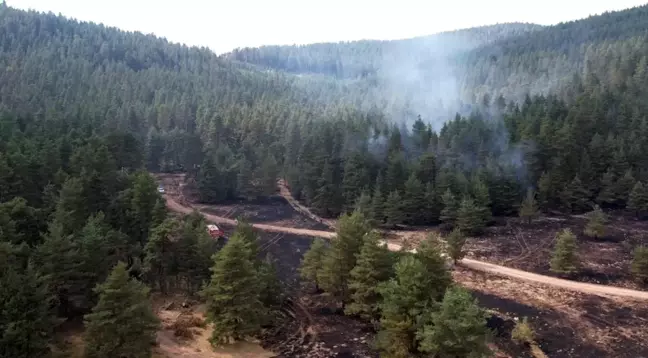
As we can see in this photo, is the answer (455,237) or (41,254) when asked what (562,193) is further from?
(41,254)

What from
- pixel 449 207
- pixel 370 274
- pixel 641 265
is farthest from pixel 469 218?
pixel 370 274

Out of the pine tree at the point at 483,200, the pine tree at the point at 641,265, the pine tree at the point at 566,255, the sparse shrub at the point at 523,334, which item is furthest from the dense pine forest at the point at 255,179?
the pine tree at the point at 641,265

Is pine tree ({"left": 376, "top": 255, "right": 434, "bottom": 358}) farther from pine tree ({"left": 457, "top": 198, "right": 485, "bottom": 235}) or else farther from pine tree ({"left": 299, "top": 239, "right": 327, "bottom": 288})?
pine tree ({"left": 457, "top": 198, "right": 485, "bottom": 235})

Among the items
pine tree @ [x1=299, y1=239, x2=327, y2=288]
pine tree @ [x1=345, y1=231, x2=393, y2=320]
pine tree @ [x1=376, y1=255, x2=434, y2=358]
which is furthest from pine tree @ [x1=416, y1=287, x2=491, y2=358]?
pine tree @ [x1=299, y1=239, x2=327, y2=288]

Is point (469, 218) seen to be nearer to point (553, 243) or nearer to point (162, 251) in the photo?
point (553, 243)

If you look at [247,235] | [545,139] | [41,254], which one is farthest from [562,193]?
[41,254]

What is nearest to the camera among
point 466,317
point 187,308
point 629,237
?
point 466,317

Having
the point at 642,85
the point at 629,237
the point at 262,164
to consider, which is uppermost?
the point at 642,85
